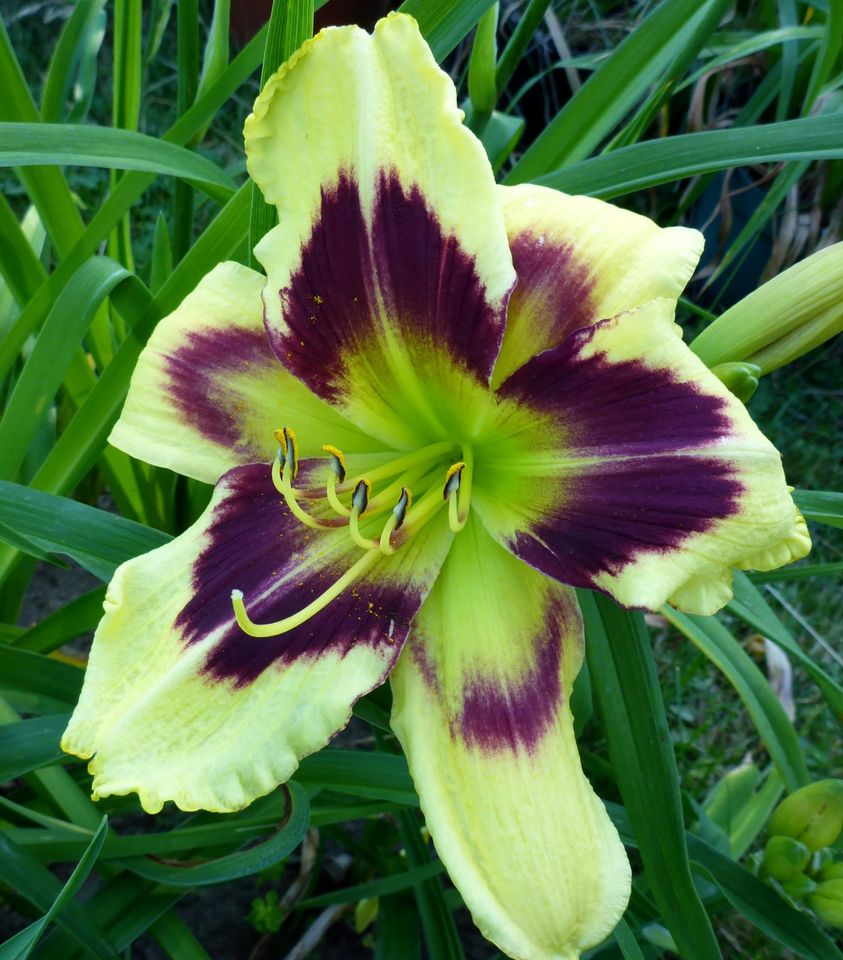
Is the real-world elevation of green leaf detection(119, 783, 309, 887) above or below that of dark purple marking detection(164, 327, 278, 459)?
below

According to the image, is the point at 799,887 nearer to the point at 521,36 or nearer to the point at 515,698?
the point at 515,698

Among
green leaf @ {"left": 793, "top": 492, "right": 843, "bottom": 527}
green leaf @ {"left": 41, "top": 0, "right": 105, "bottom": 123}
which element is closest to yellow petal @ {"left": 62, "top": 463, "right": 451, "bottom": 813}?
green leaf @ {"left": 793, "top": 492, "right": 843, "bottom": 527}

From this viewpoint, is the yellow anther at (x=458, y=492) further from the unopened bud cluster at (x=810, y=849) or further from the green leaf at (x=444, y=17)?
the unopened bud cluster at (x=810, y=849)

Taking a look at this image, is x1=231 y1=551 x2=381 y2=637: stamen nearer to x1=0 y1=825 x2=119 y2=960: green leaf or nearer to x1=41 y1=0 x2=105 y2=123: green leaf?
x1=0 y1=825 x2=119 y2=960: green leaf

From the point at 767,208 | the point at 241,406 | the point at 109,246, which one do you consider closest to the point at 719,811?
the point at 767,208

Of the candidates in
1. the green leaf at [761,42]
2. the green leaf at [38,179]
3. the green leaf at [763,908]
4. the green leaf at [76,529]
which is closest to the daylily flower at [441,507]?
the green leaf at [76,529]

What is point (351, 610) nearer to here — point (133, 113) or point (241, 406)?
point (241, 406)
